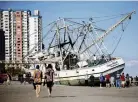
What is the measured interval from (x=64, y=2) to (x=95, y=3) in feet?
2.55

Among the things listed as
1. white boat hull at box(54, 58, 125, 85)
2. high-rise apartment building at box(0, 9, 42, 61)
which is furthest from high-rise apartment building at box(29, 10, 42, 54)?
white boat hull at box(54, 58, 125, 85)

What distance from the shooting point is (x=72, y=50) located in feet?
68.8

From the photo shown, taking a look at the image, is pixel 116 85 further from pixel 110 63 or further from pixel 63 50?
pixel 63 50

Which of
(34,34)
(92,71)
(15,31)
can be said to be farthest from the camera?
(92,71)

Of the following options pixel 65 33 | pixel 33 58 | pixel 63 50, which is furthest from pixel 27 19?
pixel 63 50

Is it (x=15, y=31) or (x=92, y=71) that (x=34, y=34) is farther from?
(x=92, y=71)

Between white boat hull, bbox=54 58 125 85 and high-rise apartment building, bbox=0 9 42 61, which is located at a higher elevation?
high-rise apartment building, bbox=0 9 42 61

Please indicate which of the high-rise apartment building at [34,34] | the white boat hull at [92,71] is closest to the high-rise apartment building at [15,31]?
the high-rise apartment building at [34,34]

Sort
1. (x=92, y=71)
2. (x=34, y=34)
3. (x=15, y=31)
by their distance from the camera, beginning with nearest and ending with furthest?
(x=15, y=31), (x=34, y=34), (x=92, y=71)

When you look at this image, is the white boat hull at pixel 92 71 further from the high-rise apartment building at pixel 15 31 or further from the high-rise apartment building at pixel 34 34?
the high-rise apartment building at pixel 15 31

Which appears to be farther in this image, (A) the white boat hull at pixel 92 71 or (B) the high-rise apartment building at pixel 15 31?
(A) the white boat hull at pixel 92 71

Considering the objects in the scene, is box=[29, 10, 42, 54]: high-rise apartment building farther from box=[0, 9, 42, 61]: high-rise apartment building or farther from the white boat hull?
the white boat hull

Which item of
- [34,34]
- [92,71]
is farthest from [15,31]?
[92,71]

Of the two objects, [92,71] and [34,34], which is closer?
[34,34]
